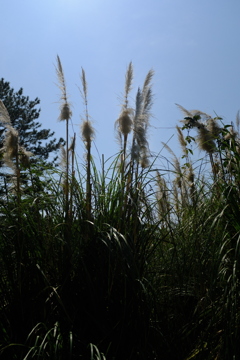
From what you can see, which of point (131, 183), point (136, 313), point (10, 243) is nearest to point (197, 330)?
point (136, 313)

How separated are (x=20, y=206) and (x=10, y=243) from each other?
24 centimetres

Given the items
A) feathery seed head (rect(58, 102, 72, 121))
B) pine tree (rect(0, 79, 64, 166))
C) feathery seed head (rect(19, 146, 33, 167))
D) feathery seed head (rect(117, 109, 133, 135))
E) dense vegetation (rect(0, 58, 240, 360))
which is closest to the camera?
dense vegetation (rect(0, 58, 240, 360))

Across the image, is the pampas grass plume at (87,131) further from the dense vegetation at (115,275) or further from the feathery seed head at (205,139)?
the feathery seed head at (205,139)

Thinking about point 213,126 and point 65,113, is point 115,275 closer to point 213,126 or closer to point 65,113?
point 65,113

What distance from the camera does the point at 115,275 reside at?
9.89ft

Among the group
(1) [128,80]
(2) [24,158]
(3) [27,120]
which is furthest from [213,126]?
(3) [27,120]

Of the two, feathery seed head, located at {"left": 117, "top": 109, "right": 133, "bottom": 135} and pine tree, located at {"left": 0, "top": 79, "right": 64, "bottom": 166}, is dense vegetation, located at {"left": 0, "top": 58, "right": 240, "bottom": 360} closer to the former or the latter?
feathery seed head, located at {"left": 117, "top": 109, "right": 133, "bottom": 135}

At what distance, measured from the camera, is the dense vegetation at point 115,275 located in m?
2.92

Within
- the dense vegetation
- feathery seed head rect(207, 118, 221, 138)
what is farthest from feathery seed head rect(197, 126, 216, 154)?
the dense vegetation

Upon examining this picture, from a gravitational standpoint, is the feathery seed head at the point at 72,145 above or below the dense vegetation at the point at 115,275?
above

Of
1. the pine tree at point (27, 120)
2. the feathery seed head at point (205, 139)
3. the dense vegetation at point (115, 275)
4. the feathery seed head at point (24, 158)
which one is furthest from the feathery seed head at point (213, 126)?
the pine tree at point (27, 120)

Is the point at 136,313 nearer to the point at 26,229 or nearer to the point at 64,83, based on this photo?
the point at 26,229

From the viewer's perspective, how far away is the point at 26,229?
329 centimetres

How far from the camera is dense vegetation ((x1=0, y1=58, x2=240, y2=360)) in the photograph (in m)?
2.92
